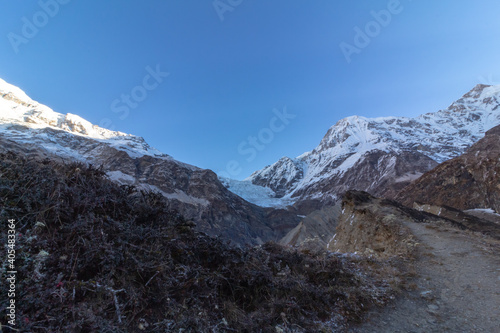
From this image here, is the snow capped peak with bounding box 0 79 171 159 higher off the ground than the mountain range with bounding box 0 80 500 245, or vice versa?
Result: the snow capped peak with bounding box 0 79 171 159

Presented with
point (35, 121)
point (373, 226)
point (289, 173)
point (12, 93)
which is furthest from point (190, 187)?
point (12, 93)

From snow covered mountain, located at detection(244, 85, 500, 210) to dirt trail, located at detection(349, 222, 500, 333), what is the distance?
81339mm

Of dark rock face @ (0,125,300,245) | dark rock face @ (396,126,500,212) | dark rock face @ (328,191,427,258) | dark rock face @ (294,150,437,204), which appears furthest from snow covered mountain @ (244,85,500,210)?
dark rock face @ (328,191,427,258)

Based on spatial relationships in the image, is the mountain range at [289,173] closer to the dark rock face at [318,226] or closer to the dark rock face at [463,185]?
the dark rock face at [318,226]

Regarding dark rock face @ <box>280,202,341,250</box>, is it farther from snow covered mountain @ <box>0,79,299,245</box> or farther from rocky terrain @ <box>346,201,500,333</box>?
rocky terrain @ <box>346,201,500,333</box>

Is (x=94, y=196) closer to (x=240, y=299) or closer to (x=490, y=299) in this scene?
(x=240, y=299)

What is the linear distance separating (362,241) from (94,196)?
1353 centimetres

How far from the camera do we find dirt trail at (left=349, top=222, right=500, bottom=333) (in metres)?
3.65

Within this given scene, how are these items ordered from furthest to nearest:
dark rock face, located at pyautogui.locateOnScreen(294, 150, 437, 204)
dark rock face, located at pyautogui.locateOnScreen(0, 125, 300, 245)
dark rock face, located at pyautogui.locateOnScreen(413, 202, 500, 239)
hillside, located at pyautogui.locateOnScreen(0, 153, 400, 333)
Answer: dark rock face, located at pyautogui.locateOnScreen(294, 150, 437, 204) < dark rock face, located at pyautogui.locateOnScreen(0, 125, 300, 245) < dark rock face, located at pyautogui.locateOnScreen(413, 202, 500, 239) < hillside, located at pyautogui.locateOnScreen(0, 153, 400, 333)

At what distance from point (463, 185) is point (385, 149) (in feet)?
327

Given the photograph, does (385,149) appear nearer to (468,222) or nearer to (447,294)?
(468,222)

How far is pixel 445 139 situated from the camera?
132 m

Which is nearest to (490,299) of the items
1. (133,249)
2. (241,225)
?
(133,249)

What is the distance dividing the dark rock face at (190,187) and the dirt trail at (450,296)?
72934 mm
